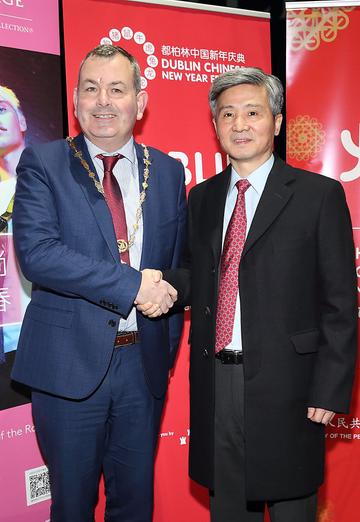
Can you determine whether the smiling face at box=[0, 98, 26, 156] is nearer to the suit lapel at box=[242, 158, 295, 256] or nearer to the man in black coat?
the man in black coat

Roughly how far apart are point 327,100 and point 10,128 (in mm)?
1607

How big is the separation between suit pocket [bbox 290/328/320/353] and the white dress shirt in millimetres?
590

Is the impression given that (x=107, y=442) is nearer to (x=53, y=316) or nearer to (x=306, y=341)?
(x=53, y=316)

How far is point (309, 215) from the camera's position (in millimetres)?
1858

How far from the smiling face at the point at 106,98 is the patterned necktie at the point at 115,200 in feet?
0.28

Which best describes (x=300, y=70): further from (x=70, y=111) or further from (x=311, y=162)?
(x=70, y=111)

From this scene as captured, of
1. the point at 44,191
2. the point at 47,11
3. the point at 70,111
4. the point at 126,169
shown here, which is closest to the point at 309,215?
the point at 126,169

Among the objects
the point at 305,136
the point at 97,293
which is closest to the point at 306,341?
the point at 97,293

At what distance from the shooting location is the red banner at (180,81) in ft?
9.00

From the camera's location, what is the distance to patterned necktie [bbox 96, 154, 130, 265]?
6.68 feet

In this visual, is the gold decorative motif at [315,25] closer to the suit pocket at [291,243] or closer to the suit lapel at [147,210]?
the suit lapel at [147,210]

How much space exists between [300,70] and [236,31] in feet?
1.28

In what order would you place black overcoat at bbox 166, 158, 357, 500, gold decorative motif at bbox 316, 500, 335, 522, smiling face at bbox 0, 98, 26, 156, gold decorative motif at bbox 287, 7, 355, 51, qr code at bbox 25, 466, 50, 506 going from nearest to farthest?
1. black overcoat at bbox 166, 158, 357, 500
2. smiling face at bbox 0, 98, 26, 156
3. qr code at bbox 25, 466, 50, 506
4. gold decorative motif at bbox 287, 7, 355, 51
5. gold decorative motif at bbox 316, 500, 335, 522

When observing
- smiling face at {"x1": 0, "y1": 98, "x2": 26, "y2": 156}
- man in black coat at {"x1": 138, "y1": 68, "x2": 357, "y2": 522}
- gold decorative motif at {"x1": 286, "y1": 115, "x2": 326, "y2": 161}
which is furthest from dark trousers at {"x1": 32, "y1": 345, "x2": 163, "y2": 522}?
gold decorative motif at {"x1": 286, "y1": 115, "x2": 326, "y2": 161}
